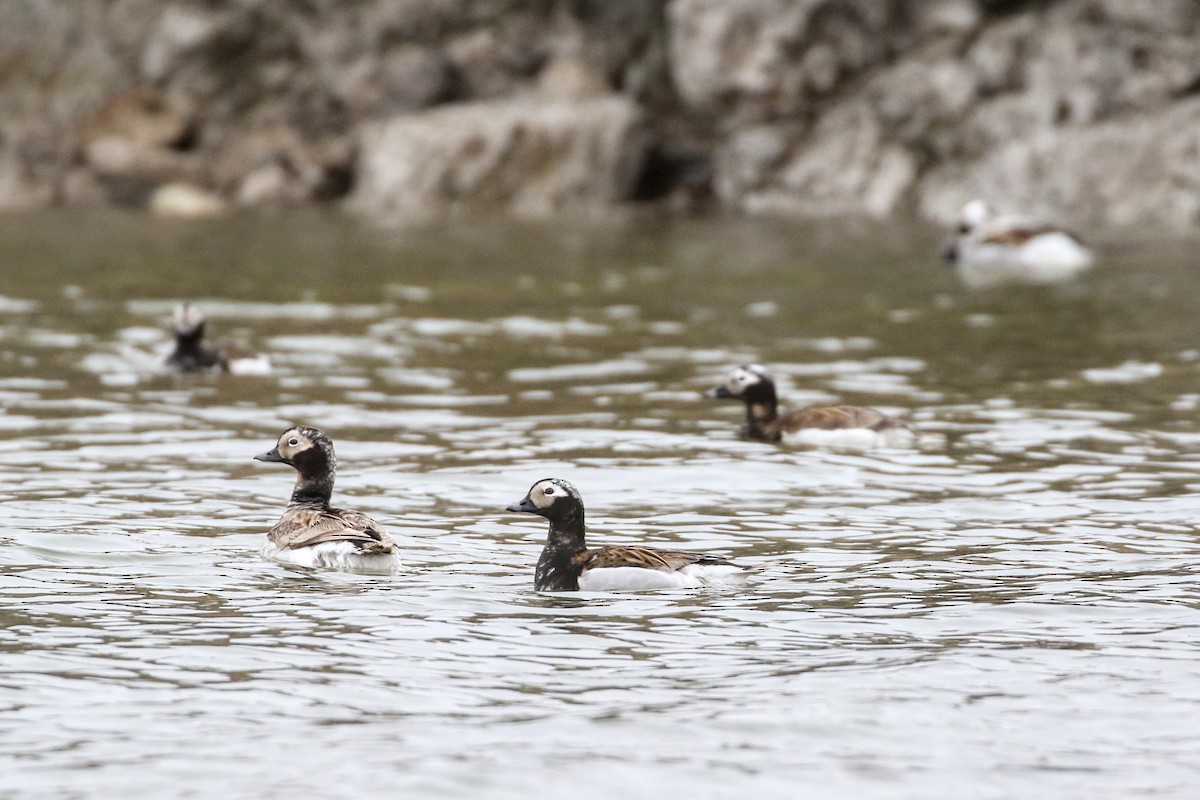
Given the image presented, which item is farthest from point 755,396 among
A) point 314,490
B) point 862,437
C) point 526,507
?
point 526,507

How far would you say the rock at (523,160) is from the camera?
1880 inches

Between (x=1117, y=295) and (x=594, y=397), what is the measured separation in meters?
12.1

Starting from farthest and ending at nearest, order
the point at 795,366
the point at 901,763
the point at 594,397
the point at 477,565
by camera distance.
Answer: the point at 795,366, the point at 594,397, the point at 477,565, the point at 901,763

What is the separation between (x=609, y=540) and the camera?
14398 mm

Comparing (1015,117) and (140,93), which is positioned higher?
(140,93)

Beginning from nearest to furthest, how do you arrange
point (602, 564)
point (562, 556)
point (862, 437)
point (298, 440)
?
point (602, 564), point (562, 556), point (298, 440), point (862, 437)

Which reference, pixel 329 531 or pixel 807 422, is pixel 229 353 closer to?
pixel 807 422

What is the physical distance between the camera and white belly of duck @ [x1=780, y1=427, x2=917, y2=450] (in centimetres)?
1819

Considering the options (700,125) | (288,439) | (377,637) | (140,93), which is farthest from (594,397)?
(140,93)

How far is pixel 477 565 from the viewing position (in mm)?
13492

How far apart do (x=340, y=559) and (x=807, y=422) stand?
265 inches

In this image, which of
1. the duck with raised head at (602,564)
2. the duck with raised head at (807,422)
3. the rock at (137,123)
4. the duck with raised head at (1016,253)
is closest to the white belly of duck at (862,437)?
the duck with raised head at (807,422)

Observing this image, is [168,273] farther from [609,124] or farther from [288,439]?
[288,439]

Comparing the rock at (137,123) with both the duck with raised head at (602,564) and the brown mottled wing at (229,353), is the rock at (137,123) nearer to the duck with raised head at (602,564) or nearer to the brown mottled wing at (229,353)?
the brown mottled wing at (229,353)
